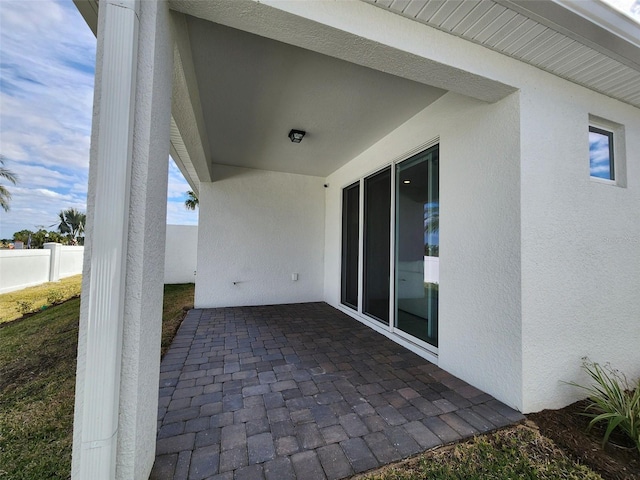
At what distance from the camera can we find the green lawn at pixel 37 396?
1.66m

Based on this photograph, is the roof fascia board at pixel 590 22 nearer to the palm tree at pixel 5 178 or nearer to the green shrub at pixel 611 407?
the green shrub at pixel 611 407

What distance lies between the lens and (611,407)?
81.3 inches

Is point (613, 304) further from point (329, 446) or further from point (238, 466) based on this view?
point (238, 466)

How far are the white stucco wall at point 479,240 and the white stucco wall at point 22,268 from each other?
7.78 meters

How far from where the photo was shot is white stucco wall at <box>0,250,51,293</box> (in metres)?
5.71

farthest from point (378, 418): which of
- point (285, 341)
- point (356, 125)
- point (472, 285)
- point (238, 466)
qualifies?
point (356, 125)

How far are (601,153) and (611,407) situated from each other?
2.44 m

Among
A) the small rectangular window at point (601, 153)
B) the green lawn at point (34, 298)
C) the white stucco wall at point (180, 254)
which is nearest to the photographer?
the small rectangular window at point (601, 153)

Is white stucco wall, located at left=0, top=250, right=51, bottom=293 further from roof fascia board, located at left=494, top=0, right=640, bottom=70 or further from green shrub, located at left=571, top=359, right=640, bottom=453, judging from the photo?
green shrub, located at left=571, top=359, right=640, bottom=453

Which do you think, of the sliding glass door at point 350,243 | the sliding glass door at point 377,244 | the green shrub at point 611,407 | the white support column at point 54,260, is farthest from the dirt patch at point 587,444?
the white support column at point 54,260

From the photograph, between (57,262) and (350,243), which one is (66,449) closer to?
(350,243)

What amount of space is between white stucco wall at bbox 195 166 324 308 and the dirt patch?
467 centimetres

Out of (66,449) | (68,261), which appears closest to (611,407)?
(66,449)

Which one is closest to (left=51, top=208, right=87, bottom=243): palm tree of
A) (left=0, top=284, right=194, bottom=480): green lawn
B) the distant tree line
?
the distant tree line
